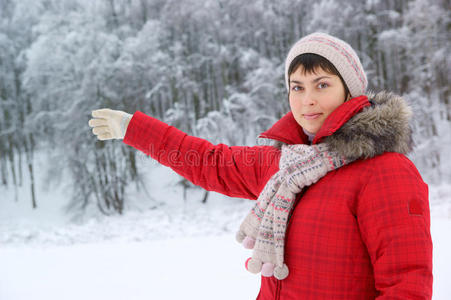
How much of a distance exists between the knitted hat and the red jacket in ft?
0.22

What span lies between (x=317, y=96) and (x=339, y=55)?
10 centimetres

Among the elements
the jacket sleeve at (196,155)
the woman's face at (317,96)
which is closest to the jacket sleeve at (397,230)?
the woman's face at (317,96)

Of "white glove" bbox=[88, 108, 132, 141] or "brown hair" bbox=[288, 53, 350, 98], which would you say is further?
"white glove" bbox=[88, 108, 132, 141]

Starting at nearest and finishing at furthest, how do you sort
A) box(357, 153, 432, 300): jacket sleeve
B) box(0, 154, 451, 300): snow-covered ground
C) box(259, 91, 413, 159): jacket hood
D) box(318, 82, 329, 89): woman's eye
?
box(357, 153, 432, 300): jacket sleeve, box(259, 91, 413, 159): jacket hood, box(318, 82, 329, 89): woman's eye, box(0, 154, 451, 300): snow-covered ground

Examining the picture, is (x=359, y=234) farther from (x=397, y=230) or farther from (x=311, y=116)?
(x=311, y=116)

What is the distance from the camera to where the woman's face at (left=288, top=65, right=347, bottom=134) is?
2.44 feet

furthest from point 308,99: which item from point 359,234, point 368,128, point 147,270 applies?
point 147,270

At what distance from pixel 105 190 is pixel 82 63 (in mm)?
2339

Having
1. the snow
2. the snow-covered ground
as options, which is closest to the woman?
the snow-covered ground

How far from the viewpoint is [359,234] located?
0.62m

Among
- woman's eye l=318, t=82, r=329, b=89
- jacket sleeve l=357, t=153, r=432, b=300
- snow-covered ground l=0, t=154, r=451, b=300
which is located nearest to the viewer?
jacket sleeve l=357, t=153, r=432, b=300

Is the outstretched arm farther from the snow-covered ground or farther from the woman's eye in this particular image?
the snow-covered ground

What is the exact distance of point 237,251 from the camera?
2.45m

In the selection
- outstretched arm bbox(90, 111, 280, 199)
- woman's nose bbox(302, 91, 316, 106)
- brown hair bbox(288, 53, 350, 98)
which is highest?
Result: brown hair bbox(288, 53, 350, 98)
